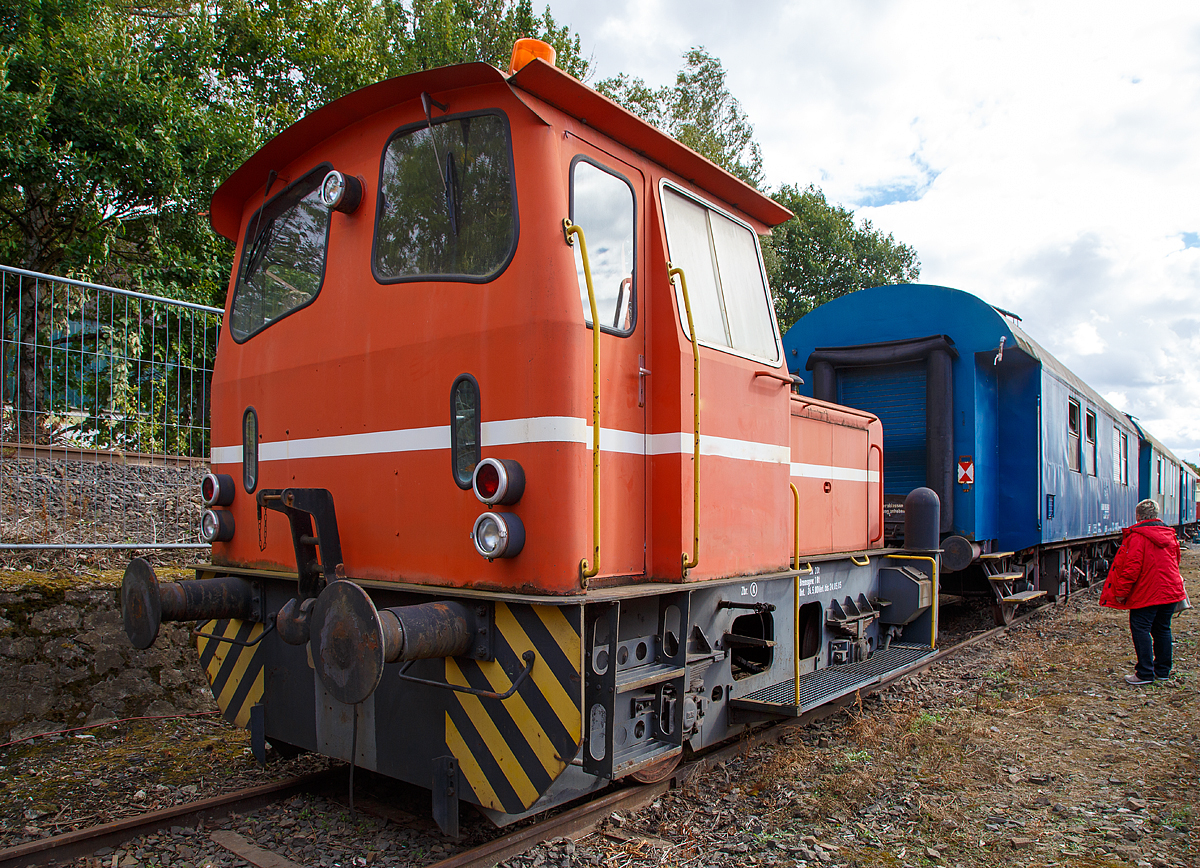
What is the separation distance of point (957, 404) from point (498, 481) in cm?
630

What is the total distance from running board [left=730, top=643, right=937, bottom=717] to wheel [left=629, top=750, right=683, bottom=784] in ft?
1.52

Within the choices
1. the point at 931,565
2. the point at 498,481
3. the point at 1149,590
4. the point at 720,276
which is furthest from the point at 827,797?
the point at 1149,590

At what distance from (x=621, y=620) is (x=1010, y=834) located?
6.77 ft

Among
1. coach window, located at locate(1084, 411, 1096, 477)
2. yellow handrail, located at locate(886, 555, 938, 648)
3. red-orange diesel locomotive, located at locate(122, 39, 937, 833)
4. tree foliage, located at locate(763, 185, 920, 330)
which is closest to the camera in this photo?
red-orange diesel locomotive, located at locate(122, 39, 937, 833)

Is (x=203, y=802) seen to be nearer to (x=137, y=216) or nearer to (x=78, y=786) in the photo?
(x=78, y=786)

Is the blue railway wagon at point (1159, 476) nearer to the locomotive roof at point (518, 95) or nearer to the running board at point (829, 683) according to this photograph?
the running board at point (829, 683)

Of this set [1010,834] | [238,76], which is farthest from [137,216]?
[1010,834]

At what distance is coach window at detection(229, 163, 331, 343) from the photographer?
400 centimetres

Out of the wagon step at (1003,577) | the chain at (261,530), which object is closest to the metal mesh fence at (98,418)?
the chain at (261,530)

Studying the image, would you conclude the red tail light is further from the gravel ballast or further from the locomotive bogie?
the gravel ballast

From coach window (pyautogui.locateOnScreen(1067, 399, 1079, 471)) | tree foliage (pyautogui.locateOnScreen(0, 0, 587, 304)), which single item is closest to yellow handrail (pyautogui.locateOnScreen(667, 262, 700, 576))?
tree foliage (pyautogui.locateOnScreen(0, 0, 587, 304))

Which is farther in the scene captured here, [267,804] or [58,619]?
[58,619]

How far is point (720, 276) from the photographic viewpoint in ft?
13.7

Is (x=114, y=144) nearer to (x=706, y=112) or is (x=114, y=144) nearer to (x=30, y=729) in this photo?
(x=30, y=729)
